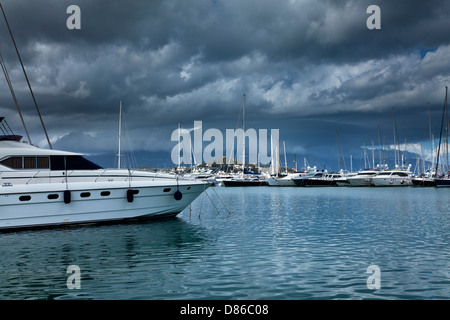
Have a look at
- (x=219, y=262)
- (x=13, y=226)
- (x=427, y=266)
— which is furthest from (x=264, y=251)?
(x=13, y=226)

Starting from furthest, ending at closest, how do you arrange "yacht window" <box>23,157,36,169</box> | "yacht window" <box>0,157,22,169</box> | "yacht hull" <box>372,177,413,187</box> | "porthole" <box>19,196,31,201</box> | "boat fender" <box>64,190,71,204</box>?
"yacht hull" <box>372,177,413,187</box> < "yacht window" <box>23,157,36,169</box> < "yacht window" <box>0,157,22,169</box> < "boat fender" <box>64,190,71,204</box> < "porthole" <box>19,196,31,201</box>

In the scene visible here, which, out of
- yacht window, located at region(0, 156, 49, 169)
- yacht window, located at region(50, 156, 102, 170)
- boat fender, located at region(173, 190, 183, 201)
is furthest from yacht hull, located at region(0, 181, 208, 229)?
yacht window, located at region(0, 156, 49, 169)

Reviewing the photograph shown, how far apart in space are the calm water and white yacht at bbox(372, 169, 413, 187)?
72458 millimetres

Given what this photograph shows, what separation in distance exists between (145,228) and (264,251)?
29.1 ft

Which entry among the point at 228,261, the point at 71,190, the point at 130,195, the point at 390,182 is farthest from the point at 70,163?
the point at 390,182

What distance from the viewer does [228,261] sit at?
1344cm

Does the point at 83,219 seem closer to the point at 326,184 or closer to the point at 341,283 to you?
the point at 341,283

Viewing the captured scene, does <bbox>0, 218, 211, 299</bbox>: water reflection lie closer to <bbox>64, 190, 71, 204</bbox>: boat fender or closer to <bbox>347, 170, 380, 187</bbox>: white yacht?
<bbox>64, 190, 71, 204</bbox>: boat fender

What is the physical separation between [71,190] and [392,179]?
85.6 m

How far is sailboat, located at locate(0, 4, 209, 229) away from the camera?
20312 mm

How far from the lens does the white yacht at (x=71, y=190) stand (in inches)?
799

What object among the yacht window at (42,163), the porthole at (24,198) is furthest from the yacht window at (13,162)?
the porthole at (24,198)

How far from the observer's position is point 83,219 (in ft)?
70.6

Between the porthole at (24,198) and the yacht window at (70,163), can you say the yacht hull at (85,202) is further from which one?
the yacht window at (70,163)
